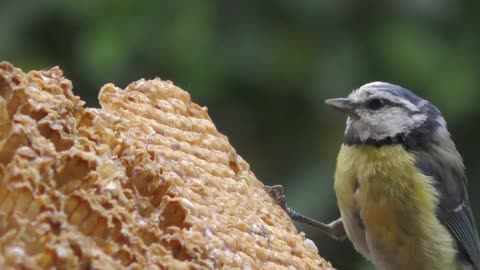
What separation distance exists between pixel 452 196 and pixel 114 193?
7.20 ft

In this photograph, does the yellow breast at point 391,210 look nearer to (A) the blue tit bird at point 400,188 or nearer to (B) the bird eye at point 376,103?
(A) the blue tit bird at point 400,188

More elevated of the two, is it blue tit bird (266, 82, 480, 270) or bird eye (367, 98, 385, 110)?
bird eye (367, 98, 385, 110)

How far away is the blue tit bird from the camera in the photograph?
9.95ft

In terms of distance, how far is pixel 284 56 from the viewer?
4.68m

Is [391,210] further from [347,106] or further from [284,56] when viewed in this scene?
[284,56]

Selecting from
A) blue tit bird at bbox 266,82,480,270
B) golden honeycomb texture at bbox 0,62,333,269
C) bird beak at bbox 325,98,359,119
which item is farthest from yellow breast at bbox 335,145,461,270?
golden honeycomb texture at bbox 0,62,333,269

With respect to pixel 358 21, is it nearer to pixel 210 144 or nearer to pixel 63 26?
pixel 63 26

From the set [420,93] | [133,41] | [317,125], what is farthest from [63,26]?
[420,93]

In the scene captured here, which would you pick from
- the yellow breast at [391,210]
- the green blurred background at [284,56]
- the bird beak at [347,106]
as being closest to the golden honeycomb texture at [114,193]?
the yellow breast at [391,210]

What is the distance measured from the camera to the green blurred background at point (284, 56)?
431 centimetres

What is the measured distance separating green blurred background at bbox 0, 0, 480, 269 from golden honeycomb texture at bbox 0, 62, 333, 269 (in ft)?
8.37

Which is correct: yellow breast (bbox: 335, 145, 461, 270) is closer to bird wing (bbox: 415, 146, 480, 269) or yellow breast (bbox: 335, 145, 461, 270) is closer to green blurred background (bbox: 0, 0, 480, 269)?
bird wing (bbox: 415, 146, 480, 269)

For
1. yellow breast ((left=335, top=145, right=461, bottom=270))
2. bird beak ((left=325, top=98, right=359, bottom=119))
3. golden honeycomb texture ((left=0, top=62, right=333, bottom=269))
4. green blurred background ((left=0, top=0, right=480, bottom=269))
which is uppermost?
green blurred background ((left=0, top=0, right=480, bottom=269))

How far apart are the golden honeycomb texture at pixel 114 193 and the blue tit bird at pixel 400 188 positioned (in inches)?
55.3
